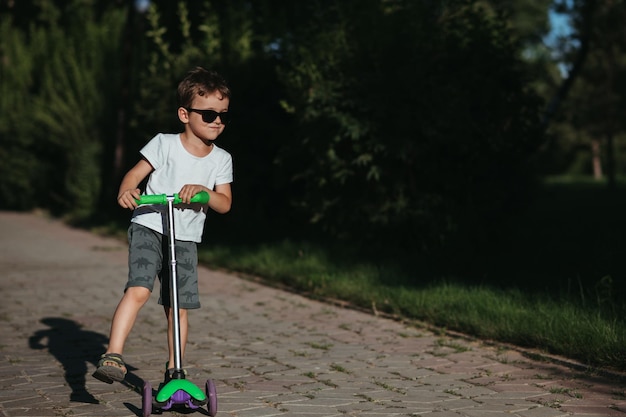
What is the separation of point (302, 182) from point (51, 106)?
35.2 ft

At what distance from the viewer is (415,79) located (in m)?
9.88

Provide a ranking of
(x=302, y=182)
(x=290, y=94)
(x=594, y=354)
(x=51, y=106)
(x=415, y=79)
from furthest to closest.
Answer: (x=51, y=106) → (x=302, y=182) → (x=290, y=94) → (x=415, y=79) → (x=594, y=354)

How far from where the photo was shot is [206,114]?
469cm

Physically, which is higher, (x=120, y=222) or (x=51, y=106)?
(x=51, y=106)

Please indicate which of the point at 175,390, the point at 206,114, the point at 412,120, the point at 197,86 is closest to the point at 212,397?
the point at 175,390

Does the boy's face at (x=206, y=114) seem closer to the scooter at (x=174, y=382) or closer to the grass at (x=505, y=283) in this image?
the scooter at (x=174, y=382)

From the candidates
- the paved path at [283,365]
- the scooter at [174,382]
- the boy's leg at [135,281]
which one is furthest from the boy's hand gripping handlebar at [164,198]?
the paved path at [283,365]

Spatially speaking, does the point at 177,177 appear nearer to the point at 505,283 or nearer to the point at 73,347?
the point at 73,347

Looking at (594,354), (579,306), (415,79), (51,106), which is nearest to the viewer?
(594,354)

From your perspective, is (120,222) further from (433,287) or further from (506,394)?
(506,394)

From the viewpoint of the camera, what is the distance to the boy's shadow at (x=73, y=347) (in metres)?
5.55

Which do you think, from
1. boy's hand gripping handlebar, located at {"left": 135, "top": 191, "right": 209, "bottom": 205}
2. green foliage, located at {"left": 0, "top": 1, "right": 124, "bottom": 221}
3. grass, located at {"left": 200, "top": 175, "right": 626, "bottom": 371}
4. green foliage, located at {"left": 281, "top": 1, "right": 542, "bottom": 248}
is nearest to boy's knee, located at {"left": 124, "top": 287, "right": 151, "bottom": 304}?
boy's hand gripping handlebar, located at {"left": 135, "top": 191, "right": 209, "bottom": 205}

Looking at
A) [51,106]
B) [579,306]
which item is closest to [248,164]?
[579,306]

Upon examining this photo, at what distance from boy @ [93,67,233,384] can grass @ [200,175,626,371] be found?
2.75 meters
